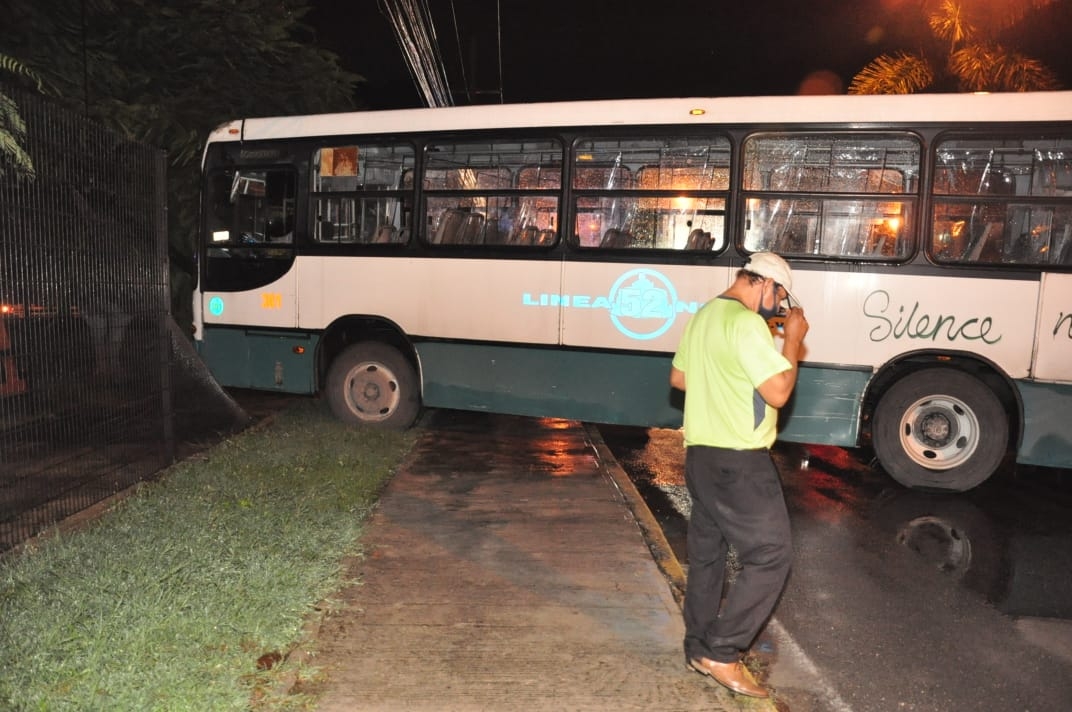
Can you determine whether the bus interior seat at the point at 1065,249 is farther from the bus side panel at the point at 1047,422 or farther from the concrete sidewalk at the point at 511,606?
the concrete sidewalk at the point at 511,606

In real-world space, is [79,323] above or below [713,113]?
below

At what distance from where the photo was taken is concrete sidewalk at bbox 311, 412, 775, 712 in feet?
11.5

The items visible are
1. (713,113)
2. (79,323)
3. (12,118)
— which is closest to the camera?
(12,118)

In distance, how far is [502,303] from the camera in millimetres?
8039

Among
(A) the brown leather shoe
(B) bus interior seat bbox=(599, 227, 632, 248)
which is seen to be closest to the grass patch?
(A) the brown leather shoe

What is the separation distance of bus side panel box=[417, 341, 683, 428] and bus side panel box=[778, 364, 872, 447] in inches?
40.0

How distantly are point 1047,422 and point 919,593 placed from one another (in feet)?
8.90

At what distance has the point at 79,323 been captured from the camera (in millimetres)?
5594

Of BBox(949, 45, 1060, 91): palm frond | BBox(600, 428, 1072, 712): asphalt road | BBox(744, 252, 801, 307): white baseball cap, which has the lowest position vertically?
BBox(600, 428, 1072, 712): asphalt road

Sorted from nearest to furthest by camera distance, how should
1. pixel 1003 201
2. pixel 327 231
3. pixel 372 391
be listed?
pixel 1003 201
pixel 327 231
pixel 372 391

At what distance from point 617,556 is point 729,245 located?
336 centimetres

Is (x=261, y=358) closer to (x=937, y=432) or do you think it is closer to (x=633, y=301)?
(x=633, y=301)

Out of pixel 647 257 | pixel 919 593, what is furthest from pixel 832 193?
pixel 919 593

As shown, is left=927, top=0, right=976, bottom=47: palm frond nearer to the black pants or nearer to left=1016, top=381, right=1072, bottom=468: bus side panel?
left=1016, top=381, right=1072, bottom=468: bus side panel
